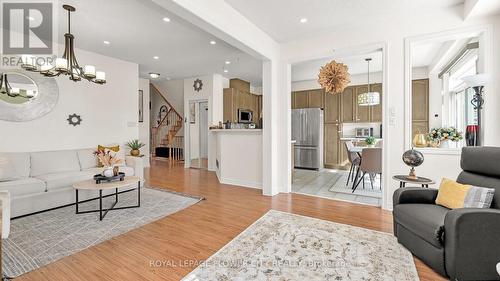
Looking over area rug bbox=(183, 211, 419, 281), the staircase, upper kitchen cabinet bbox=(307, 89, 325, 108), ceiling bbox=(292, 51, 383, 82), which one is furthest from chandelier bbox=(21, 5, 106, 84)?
upper kitchen cabinet bbox=(307, 89, 325, 108)

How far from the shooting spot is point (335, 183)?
502 cm

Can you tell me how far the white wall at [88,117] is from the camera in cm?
394

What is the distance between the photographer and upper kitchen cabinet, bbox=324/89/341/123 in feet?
21.8

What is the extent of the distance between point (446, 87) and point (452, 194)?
4.27 metres

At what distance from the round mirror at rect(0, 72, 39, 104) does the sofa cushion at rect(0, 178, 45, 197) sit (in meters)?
1.49

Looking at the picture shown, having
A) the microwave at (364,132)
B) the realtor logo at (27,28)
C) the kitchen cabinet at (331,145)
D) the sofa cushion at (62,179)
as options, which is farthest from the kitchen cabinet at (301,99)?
the realtor logo at (27,28)

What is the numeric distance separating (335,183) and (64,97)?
587 cm

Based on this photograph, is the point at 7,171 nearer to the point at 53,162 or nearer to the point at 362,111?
the point at 53,162

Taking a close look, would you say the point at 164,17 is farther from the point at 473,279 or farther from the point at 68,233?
the point at 473,279

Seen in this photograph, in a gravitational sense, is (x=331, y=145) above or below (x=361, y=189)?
above

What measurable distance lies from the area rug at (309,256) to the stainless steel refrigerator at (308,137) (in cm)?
417

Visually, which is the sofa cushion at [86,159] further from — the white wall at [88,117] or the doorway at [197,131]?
the doorway at [197,131]

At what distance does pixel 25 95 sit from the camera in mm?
3840

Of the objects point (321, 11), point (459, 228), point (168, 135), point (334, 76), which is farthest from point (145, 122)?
point (459, 228)
